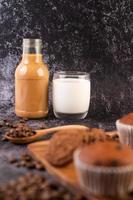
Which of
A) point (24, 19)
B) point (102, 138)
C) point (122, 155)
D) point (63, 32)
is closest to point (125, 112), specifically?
point (63, 32)

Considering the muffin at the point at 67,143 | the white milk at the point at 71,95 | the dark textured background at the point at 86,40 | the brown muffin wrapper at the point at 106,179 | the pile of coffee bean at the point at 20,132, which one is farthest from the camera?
the dark textured background at the point at 86,40

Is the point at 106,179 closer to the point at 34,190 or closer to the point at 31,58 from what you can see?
the point at 34,190

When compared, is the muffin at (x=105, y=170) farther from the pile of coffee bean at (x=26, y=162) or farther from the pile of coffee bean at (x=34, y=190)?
the pile of coffee bean at (x=26, y=162)

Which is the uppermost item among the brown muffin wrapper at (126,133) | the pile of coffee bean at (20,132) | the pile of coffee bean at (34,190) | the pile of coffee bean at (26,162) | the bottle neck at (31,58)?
the bottle neck at (31,58)

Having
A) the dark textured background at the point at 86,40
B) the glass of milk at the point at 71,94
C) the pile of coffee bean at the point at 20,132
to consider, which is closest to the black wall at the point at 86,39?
the dark textured background at the point at 86,40

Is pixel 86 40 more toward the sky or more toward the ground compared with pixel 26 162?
more toward the sky

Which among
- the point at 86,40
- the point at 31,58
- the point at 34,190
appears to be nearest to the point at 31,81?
the point at 31,58

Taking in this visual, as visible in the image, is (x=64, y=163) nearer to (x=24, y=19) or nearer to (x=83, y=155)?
(x=83, y=155)

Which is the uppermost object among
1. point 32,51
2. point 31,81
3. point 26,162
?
point 32,51
